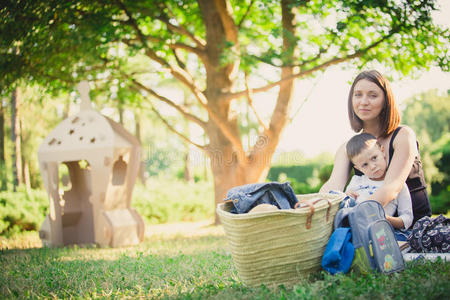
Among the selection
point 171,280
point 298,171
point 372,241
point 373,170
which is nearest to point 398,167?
point 373,170

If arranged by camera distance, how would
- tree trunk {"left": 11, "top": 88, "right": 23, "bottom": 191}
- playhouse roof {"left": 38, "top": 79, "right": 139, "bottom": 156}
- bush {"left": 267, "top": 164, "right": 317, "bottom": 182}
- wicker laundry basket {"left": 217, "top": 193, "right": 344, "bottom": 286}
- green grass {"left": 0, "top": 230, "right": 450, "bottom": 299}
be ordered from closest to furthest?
green grass {"left": 0, "top": 230, "right": 450, "bottom": 299} → wicker laundry basket {"left": 217, "top": 193, "right": 344, "bottom": 286} → playhouse roof {"left": 38, "top": 79, "right": 139, "bottom": 156} → tree trunk {"left": 11, "top": 88, "right": 23, "bottom": 191} → bush {"left": 267, "top": 164, "right": 317, "bottom": 182}

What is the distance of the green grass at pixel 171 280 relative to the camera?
→ 84.6 inches

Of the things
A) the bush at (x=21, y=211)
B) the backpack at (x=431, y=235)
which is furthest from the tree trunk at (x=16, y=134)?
the backpack at (x=431, y=235)

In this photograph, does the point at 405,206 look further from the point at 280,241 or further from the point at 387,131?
the point at 280,241

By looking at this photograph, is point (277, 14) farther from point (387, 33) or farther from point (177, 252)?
point (177, 252)

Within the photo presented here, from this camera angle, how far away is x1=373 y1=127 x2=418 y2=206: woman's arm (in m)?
2.65

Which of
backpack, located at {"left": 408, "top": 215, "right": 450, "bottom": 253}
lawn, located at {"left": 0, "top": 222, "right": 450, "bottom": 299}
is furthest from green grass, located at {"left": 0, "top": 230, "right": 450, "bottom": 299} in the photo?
backpack, located at {"left": 408, "top": 215, "right": 450, "bottom": 253}

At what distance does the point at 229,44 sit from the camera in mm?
6359

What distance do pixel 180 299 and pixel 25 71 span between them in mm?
5296

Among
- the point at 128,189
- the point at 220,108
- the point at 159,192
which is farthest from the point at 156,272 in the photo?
the point at 159,192

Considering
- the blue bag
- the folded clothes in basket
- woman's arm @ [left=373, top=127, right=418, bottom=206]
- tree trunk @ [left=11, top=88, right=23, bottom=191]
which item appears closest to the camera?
→ the blue bag

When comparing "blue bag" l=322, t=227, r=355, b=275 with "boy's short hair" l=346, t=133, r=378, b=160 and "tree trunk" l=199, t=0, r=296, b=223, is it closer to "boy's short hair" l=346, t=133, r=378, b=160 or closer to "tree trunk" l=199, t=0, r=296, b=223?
"boy's short hair" l=346, t=133, r=378, b=160

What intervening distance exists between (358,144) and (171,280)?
5.57ft

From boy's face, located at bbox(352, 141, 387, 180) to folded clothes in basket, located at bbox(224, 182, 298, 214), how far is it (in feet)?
1.96
